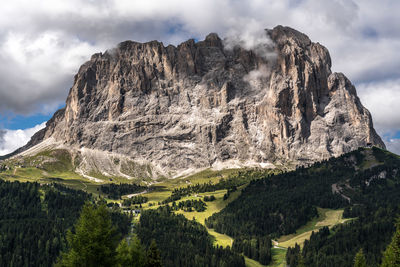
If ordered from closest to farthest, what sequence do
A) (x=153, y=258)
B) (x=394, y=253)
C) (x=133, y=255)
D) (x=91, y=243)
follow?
(x=91, y=243)
(x=133, y=255)
(x=153, y=258)
(x=394, y=253)

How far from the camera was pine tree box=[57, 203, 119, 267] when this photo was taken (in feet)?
126

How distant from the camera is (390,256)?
5934cm

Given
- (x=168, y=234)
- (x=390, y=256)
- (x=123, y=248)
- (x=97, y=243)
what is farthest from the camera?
Result: (x=168, y=234)

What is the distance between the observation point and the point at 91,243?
127 feet

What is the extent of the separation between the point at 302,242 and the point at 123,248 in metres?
158

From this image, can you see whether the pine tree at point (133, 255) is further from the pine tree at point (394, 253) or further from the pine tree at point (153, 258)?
the pine tree at point (394, 253)

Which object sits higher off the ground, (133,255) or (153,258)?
(133,255)

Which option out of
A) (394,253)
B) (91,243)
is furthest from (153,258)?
(394,253)

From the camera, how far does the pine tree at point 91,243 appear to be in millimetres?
38469

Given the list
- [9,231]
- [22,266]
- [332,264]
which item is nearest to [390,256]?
[332,264]

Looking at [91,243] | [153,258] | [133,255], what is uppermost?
[91,243]

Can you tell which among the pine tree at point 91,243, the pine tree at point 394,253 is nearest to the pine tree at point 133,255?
the pine tree at point 91,243

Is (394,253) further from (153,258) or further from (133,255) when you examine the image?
(133,255)

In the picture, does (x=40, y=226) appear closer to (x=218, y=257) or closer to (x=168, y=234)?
(x=168, y=234)
